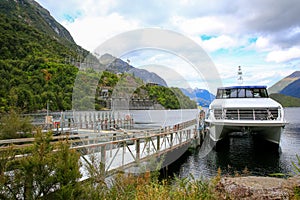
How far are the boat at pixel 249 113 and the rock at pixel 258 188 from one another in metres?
13.1

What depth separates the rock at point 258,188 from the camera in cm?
343

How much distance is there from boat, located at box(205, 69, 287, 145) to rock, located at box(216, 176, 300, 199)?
13149 mm

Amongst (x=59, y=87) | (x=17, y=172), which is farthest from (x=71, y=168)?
(x=59, y=87)

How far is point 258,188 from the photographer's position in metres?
3.53

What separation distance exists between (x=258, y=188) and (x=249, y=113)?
14612mm

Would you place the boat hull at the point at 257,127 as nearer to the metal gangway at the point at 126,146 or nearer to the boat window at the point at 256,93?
the metal gangway at the point at 126,146

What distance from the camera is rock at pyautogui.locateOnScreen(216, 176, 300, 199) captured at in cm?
343

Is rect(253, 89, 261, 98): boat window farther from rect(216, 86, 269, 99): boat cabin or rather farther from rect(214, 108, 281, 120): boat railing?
rect(214, 108, 281, 120): boat railing

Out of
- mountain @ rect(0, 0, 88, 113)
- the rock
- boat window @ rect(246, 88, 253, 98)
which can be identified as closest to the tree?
the rock

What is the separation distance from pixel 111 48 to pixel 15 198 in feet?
44.0

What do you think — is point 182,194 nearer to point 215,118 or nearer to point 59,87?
point 215,118

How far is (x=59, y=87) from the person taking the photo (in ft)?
236

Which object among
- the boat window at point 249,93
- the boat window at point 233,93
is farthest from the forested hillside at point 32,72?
the boat window at point 249,93

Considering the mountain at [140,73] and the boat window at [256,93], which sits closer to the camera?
the mountain at [140,73]
